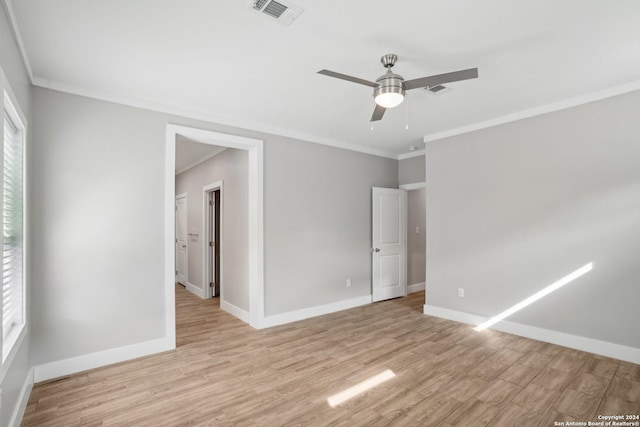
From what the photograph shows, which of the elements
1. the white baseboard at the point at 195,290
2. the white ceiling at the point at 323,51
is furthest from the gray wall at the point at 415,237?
the white baseboard at the point at 195,290

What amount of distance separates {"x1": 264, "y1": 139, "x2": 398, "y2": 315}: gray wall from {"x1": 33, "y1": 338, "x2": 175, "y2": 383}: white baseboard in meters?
1.35

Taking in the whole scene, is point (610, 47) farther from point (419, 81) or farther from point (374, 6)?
point (374, 6)

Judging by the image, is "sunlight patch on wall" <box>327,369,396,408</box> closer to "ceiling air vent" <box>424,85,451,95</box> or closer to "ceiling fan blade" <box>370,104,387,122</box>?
"ceiling fan blade" <box>370,104,387,122</box>

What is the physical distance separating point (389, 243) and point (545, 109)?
2.95 meters

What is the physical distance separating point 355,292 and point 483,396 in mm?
2817

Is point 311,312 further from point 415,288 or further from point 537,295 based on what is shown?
point 537,295

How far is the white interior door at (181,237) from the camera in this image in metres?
6.89

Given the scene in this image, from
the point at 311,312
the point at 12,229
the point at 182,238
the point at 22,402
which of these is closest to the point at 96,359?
the point at 22,402

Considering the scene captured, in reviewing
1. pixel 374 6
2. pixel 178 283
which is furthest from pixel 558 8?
pixel 178 283

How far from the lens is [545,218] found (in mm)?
3641

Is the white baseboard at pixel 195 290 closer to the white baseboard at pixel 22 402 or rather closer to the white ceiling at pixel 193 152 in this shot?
the white ceiling at pixel 193 152

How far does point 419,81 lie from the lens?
7.49 ft

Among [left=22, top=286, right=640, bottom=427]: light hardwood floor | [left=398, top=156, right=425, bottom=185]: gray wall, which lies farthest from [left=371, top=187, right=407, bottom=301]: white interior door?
[left=22, top=286, right=640, bottom=427]: light hardwood floor

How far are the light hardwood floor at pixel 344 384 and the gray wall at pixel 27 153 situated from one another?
0.93ft
